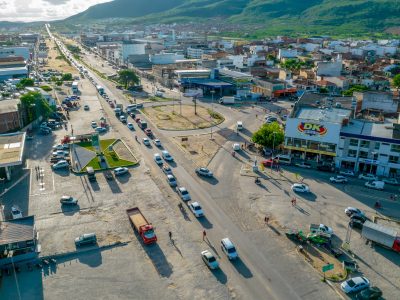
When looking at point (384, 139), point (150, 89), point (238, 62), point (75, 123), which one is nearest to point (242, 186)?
point (384, 139)

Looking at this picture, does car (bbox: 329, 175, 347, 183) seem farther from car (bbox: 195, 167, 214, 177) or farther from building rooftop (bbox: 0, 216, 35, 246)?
building rooftop (bbox: 0, 216, 35, 246)

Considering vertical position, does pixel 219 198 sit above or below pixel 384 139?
below

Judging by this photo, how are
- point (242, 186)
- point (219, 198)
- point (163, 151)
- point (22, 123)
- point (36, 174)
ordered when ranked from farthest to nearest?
point (22, 123) → point (163, 151) → point (36, 174) → point (242, 186) → point (219, 198)

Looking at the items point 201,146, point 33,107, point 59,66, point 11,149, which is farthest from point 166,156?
point 59,66

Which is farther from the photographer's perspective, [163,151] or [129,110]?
[129,110]

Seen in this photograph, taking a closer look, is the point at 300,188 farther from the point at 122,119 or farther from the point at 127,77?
the point at 127,77

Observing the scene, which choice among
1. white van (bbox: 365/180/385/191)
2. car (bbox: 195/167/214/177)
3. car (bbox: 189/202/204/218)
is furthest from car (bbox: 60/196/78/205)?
white van (bbox: 365/180/385/191)

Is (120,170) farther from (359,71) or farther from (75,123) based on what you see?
(359,71)

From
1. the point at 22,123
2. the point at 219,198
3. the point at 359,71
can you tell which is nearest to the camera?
the point at 219,198
